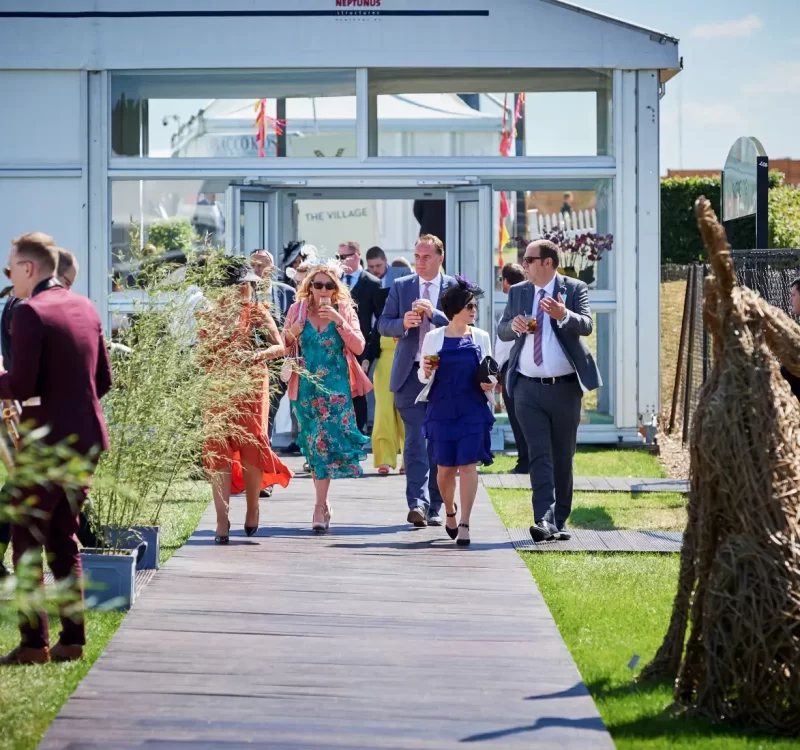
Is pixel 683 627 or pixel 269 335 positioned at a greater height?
pixel 269 335

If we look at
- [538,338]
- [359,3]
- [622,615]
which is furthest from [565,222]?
[622,615]

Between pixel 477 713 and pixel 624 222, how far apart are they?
1029cm

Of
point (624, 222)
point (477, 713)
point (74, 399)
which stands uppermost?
point (624, 222)

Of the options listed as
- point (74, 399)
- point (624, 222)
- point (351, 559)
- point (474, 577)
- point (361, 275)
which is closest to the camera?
point (74, 399)

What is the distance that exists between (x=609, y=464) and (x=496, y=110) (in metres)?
4.15

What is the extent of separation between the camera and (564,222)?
15.3 m

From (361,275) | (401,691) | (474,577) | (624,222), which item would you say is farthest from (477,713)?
(624,222)

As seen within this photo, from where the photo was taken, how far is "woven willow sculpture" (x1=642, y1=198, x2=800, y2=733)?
5.13 metres

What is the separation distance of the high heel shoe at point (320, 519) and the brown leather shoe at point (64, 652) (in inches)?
138

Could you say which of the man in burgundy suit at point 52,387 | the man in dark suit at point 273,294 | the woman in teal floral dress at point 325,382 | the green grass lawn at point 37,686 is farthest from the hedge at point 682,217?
the man in burgundy suit at point 52,387

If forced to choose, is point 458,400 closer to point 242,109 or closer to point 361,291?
point 361,291

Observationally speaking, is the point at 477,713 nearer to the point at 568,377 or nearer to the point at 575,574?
the point at 575,574

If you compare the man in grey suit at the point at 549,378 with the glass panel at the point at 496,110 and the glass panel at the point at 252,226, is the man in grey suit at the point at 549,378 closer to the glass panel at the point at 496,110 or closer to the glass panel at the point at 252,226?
the glass panel at the point at 496,110

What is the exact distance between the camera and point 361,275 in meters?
13.9
